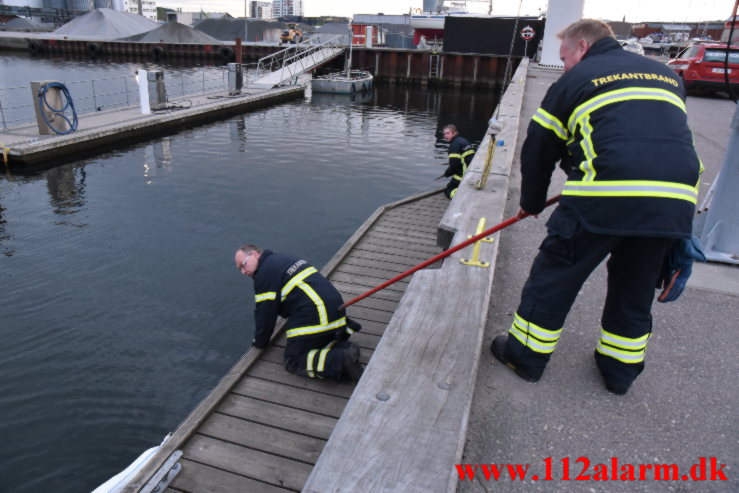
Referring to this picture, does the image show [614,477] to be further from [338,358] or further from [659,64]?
[338,358]

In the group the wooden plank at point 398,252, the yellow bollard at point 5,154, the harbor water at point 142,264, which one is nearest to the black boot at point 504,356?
the harbor water at point 142,264

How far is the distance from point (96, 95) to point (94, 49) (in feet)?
125

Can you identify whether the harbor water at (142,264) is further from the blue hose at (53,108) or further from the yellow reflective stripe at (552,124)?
the yellow reflective stripe at (552,124)

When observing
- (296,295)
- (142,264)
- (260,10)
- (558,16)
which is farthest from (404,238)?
(260,10)

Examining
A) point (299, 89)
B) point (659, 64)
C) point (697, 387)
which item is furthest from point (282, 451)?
→ point (299, 89)

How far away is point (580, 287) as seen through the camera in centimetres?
236

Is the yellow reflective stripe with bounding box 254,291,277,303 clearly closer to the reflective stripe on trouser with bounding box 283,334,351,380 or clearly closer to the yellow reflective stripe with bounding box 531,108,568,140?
the reflective stripe on trouser with bounding box 283,334,351,380

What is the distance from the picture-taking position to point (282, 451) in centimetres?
350

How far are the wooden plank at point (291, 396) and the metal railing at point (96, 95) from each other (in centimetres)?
1252

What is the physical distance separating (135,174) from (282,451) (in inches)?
399

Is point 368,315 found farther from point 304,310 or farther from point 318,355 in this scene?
point 304,310

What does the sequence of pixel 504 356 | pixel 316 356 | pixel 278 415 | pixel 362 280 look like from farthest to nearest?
pixel 362 280, pixel 316 356, pixel 278 415, pixel 504 356

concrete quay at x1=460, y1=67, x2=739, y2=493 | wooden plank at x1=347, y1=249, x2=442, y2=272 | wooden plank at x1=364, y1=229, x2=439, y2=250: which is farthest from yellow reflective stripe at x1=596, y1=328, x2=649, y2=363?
wooden plank at x1=364, y1=229, x2=439, y2=250

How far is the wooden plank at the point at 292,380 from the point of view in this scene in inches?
163
